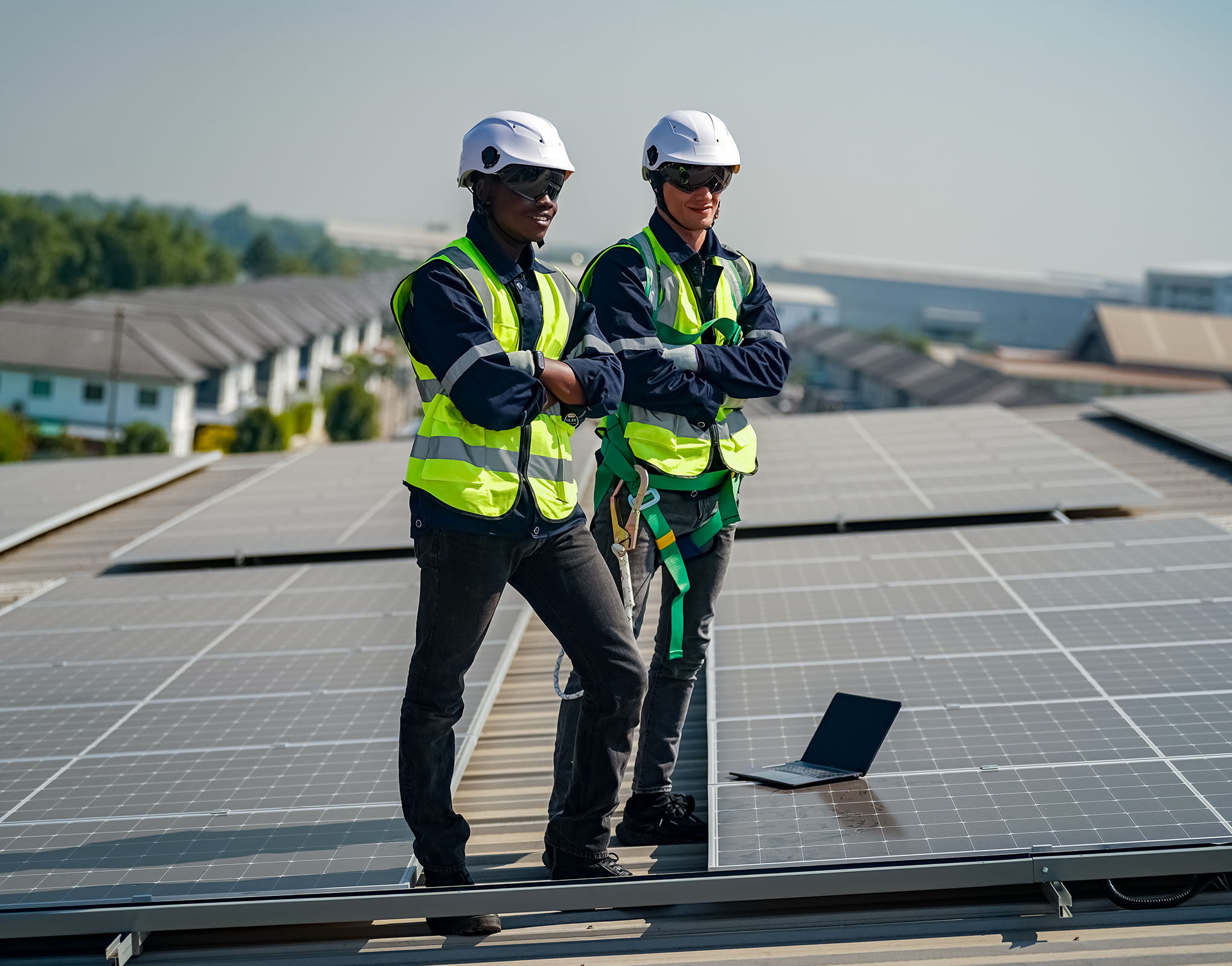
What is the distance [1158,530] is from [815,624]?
2718 millimetres

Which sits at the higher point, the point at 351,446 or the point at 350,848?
the point at 350,848

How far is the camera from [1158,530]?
7.54m

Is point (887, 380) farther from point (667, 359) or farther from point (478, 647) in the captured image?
point (478, 647)

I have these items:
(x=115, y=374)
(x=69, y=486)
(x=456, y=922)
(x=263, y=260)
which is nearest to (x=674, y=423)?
(x=456, y=922)

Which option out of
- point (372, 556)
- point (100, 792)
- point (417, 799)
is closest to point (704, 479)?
point (417, 799)

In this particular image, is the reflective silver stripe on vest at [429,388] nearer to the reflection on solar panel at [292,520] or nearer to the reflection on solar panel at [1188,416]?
the reflection on solar panel at [292,520]

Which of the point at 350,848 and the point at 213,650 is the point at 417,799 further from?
the point at 213,650

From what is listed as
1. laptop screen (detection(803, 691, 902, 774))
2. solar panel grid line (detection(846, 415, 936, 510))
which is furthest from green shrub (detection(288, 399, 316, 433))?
laptop screen (detection(803, 691, 902, 774))

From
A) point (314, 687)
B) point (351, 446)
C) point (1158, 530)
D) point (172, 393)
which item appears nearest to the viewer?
point (314, 687)

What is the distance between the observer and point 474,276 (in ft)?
12.8

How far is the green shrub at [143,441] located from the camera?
164 feet

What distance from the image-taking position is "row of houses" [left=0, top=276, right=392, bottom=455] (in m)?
56.8

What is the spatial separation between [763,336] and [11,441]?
148 ft

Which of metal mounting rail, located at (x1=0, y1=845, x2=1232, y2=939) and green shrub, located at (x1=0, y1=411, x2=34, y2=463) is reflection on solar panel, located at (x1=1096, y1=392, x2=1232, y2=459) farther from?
green shrub, located at (x1=0, y1=411, x2=34, y2=463)
